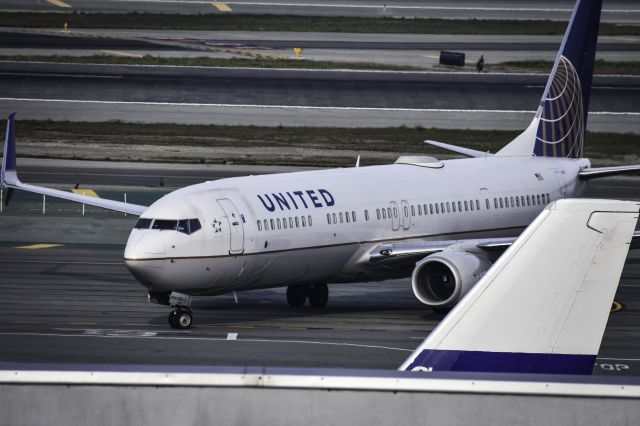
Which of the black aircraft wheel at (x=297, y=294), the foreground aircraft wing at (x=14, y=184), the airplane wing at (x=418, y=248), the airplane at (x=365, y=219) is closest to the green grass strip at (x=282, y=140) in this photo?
the airplane at (x=365, y=219)

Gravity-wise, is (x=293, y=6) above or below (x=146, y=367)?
above

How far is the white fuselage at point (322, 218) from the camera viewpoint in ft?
107

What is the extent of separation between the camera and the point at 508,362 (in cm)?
1380

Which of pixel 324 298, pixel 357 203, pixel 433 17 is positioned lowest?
pixel 324 298

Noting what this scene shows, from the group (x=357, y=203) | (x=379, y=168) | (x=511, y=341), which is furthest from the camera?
(x=379, y=168)

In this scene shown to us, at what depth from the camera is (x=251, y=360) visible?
2906 cm

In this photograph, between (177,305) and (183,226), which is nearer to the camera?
(183,226)

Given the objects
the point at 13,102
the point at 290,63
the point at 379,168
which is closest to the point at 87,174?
the point at 13,102

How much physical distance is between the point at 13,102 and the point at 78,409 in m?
76.3

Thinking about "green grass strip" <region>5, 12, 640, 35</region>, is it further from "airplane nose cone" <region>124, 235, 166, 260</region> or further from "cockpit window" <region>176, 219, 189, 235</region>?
"airplane nose cone" <region>124, 235, 166, 260</region>

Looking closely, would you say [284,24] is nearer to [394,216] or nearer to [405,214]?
[405,214]

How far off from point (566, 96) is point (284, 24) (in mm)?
81753

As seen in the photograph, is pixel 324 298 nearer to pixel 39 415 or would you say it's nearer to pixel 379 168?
pixel 379 168

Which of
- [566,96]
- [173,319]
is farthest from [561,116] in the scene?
[173,319]
